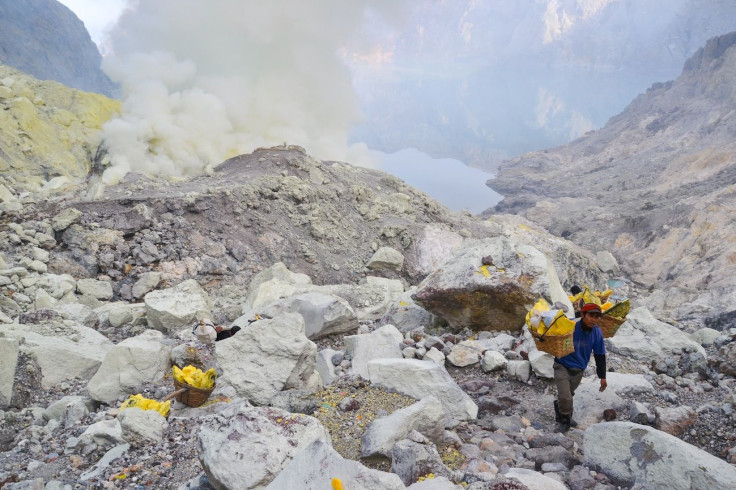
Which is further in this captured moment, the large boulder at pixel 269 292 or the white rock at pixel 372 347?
the large boulder at pixel 269 292

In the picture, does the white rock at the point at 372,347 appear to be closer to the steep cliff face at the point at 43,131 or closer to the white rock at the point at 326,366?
the white rock at the point at 326,366

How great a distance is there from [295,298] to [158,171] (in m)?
13.2

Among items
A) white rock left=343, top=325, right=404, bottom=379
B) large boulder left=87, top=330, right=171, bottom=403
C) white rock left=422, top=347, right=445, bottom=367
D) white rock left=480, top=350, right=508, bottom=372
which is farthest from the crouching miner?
large boulder left=87, top=330, right=171, bottom=403

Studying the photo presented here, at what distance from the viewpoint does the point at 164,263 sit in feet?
36.4

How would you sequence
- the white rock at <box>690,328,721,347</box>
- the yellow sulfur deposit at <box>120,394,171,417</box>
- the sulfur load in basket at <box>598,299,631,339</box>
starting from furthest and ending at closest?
the white rock at <box>690,328,721,347</box> < the sulfur load in basket at <box>598,299,631,339</box> < the yellow sulfur deposit at <box>120,394,171,417</box>

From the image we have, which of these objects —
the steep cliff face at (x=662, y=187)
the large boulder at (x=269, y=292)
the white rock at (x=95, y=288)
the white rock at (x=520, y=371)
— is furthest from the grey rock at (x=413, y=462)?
the steep cliff face at (x=662, y=187)

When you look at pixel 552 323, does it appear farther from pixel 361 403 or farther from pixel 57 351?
pixel 57 351

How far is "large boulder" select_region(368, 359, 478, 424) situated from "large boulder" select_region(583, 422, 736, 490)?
1.07 metres

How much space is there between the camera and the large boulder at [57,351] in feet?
17.7

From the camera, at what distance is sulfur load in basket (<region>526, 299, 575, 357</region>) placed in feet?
12.8

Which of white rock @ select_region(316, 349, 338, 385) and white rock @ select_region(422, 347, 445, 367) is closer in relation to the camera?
white rock @ select_region(316, 349, 338, 385)

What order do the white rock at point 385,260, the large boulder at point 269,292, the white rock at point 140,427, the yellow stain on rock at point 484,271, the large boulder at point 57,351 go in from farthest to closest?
the white rock at point 385,260, the large boulder at point 269,292, the yellow stain on rock at point 484,271, the large boulder at point 57,351, the white rock at point 140,427

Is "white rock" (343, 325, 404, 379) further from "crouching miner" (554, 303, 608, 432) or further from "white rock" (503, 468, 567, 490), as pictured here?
"white rock" (503, 468, 567, 490)

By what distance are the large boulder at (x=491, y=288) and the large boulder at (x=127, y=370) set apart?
328 cm
